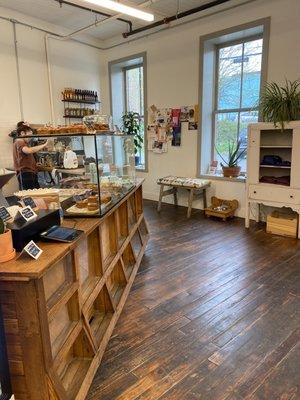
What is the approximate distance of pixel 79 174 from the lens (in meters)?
2.30

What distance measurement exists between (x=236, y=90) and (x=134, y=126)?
2.19m

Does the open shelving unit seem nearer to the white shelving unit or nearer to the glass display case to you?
the white shelving unit

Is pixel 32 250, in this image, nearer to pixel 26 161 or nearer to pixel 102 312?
pixel 102 312

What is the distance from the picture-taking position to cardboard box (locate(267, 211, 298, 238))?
3.81 m

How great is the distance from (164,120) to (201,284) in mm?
3675

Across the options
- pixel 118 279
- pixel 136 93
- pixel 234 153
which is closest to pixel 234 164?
pixel 234 153

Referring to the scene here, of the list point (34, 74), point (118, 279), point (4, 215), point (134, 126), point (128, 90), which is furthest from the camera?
point (128, 90)

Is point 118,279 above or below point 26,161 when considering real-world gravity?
below

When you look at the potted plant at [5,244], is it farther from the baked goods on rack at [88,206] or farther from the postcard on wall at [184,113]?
the postcard on wall at [184,113]

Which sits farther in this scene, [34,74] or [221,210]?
[34,74]

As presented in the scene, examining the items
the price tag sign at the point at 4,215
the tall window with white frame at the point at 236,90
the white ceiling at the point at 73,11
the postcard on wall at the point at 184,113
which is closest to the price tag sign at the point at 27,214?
the price tag sign at the point at 4,215

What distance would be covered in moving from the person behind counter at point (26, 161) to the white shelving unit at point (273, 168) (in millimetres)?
2783

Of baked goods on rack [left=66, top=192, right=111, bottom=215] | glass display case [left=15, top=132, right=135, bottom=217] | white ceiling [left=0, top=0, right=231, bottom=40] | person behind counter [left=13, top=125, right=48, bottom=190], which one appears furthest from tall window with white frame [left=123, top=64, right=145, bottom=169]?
baked goods on rack [left=66, top=192, right=111, bottom=215]

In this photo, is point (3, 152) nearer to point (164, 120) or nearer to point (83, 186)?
point (164, 120)
